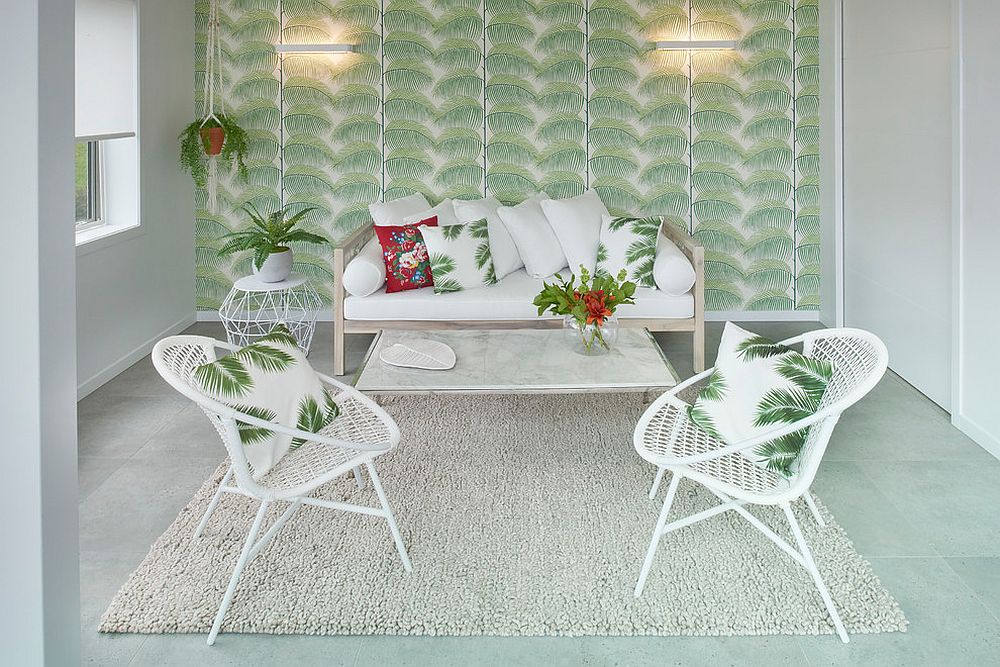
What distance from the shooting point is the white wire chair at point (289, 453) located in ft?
9.12

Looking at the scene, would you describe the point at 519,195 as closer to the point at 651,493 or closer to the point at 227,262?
the point at 227,262

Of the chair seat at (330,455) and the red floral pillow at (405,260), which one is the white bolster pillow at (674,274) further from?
the chair seat at (330,455)

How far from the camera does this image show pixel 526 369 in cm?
412

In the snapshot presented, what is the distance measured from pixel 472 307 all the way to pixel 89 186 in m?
2.21

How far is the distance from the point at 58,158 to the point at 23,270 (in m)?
0.22

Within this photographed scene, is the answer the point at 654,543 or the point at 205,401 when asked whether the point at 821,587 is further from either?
the point at 205,401

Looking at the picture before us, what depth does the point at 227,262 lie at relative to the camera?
22.6 ft

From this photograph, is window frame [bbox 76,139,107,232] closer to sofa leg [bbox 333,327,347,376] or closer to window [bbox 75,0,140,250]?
window [bbox 75,0,140,250]

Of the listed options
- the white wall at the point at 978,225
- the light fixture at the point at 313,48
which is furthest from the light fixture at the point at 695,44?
the white wall at the point at 978,225

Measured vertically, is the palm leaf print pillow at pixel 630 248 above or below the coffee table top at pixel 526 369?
above

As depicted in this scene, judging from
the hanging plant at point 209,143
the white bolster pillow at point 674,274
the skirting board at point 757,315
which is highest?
the hanging plant at point 209,143

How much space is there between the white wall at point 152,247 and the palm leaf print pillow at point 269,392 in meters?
2.28

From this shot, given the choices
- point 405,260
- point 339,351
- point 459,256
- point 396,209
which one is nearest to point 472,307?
Answer: point 459,256

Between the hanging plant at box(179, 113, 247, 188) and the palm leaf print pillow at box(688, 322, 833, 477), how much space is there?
4.12 metres
